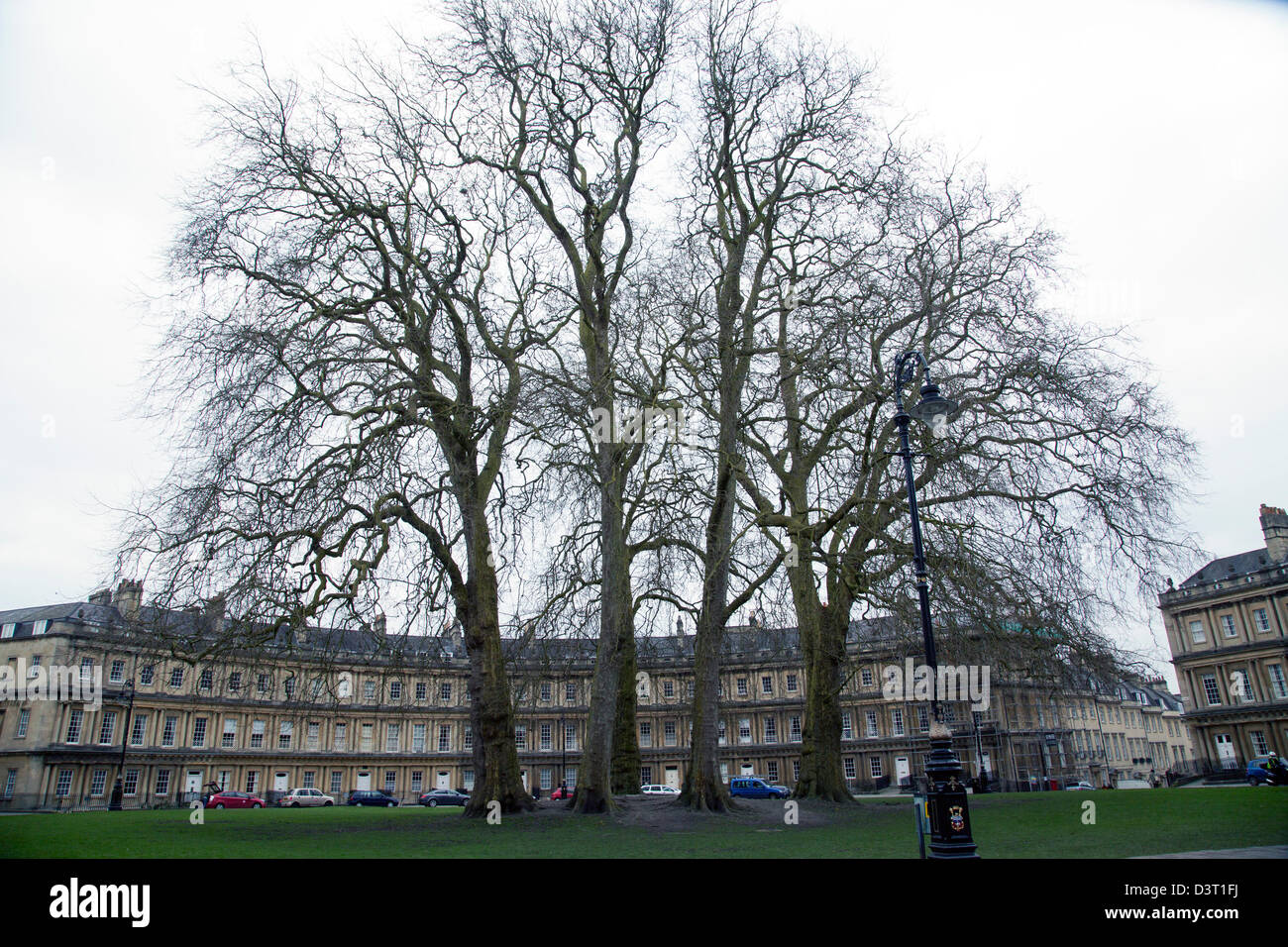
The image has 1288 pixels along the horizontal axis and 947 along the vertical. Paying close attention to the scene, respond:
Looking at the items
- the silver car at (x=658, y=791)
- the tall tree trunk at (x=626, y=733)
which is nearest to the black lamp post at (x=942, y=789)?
the tall tree trunk at (x=626, y=733)

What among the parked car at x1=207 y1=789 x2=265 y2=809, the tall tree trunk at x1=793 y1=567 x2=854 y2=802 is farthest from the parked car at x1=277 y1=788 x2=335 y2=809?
the tall tree trunk at x1=793 y1=567 x2=854 y2=802

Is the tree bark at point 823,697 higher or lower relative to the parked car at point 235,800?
higher

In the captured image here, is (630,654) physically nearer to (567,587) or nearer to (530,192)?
(567,587)

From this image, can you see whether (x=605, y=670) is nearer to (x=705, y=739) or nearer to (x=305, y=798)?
(x=705, y=739)

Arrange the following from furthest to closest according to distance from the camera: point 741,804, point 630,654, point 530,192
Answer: point 630,654 → point 530,192 → point 741,804

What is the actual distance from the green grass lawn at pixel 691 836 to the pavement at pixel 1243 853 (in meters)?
0.69

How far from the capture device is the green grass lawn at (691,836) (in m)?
12.9

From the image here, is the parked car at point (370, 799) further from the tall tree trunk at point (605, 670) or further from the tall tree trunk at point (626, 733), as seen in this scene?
the tall tree trunk at point (605, 670)

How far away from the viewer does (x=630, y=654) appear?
88.0ft

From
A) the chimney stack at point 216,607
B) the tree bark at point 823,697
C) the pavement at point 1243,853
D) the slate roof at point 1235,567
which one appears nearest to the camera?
the pavement at point 1243,853

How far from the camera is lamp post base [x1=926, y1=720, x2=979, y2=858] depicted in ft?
32.2
